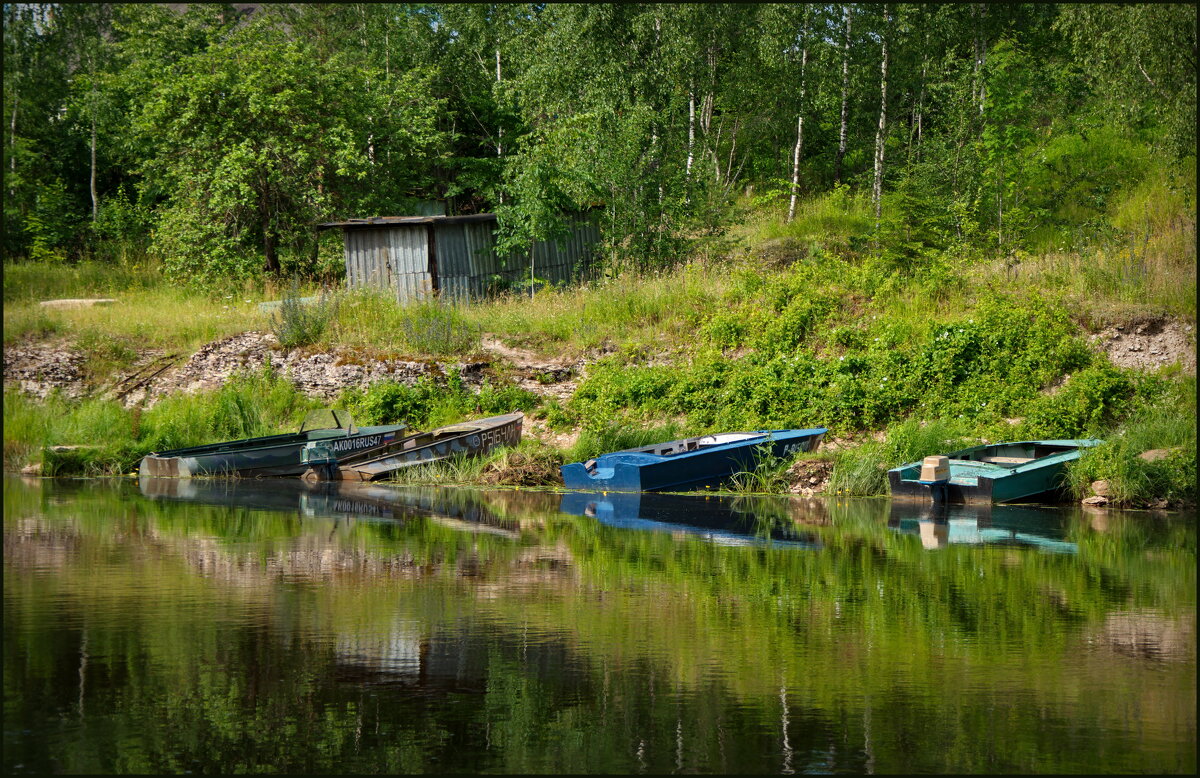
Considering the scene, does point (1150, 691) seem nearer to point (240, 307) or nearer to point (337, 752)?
point (337, 752)

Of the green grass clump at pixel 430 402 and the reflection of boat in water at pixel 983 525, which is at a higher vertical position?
the green grass clump at pixel 430 402

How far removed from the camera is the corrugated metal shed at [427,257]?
32.1m

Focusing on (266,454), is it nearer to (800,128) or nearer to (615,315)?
(615,315)

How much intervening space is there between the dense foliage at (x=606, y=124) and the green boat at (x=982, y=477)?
34.6ft

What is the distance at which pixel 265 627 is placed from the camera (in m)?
9.87

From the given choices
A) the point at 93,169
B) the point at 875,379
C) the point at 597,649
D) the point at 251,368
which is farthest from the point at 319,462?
the point at 93,169

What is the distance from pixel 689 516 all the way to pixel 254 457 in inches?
406

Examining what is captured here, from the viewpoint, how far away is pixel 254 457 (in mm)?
23969

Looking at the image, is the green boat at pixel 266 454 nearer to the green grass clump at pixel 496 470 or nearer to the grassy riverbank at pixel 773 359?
the green grass clump at pixel 496 470

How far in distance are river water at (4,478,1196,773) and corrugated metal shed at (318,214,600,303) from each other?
16.5 m

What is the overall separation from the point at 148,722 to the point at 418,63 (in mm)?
41074

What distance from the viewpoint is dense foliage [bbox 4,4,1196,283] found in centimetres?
3253

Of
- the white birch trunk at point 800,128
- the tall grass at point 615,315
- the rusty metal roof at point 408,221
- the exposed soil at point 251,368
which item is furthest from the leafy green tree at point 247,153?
the white birch trunk at point 800,128

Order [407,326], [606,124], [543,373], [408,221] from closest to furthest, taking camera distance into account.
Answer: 1. [543,373]
2. [407,326]
3. [408,221]
4. [606,124]
